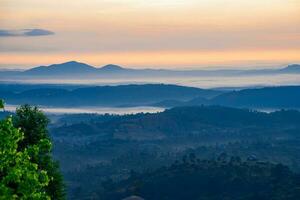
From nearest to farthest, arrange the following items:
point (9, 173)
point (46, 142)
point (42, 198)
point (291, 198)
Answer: point (9, 173) < point (42, 198) < point (46, 142) < point (291, 198)

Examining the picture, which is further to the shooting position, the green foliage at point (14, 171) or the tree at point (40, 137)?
the tree at point (40, 137)

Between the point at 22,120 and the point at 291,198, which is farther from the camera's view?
the point at 291,198

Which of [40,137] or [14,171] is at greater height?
[40,137]

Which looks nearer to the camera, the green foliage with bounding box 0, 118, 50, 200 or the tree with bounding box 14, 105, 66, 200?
the green foliage with bounding box 0, 118, 50, 200

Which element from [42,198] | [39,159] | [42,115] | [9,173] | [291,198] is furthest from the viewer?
[291,198]

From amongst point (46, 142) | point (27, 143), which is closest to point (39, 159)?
point (27, 143)

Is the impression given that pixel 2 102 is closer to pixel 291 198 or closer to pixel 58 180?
pixel 58 180

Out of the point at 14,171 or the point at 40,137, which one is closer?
the point at 14,171

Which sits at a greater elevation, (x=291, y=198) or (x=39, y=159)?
(x=39, y=159)
